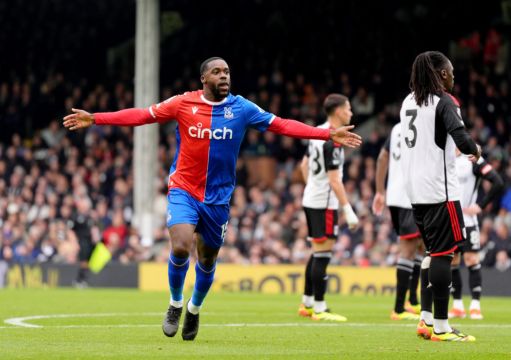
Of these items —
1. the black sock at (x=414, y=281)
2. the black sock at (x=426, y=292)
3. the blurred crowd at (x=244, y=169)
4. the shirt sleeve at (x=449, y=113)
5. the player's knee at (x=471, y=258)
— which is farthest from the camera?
the blurred crowd at (x=244, y=169)

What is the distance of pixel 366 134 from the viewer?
29.2m

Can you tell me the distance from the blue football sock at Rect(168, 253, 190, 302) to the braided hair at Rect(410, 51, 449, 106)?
242cm

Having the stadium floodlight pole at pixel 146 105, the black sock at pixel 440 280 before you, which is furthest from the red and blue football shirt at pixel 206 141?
the stadium floodlight pole at pixel 146 105

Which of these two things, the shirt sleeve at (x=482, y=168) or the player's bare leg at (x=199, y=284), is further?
the shirt sleeve at (x=482, y=168)

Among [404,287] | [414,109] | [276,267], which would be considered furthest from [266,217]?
[414,109]

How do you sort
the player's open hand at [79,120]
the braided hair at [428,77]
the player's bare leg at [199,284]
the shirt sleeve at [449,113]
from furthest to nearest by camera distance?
the player's bare leg at [199,284]
the braided hair at [428,77]
the shirt sleeve at [449,113]
the player's open hand at [79,120]

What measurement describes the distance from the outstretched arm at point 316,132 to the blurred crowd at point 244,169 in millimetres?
12601

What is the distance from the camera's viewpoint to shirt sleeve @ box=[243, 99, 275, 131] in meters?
10.1

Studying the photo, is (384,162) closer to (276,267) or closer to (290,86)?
(276,267)

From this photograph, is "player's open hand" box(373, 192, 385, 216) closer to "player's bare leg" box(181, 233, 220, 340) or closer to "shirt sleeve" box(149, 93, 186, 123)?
"player's bare leg" box(181, 233, 220, 340)

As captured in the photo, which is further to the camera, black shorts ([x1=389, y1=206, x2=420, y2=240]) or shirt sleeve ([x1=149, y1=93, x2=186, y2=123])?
black shorts ([x1=389, y1=206, x2=420, y2=240])

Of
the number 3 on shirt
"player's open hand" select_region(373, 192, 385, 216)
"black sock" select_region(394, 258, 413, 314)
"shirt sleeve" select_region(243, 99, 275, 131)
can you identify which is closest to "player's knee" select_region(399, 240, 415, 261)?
"black sock" select_region(394, 258, 413, 314)

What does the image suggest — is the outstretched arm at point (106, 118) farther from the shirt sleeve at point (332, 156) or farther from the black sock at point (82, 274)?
the black sock at point (82, 274)

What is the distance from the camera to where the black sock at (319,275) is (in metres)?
13.5
